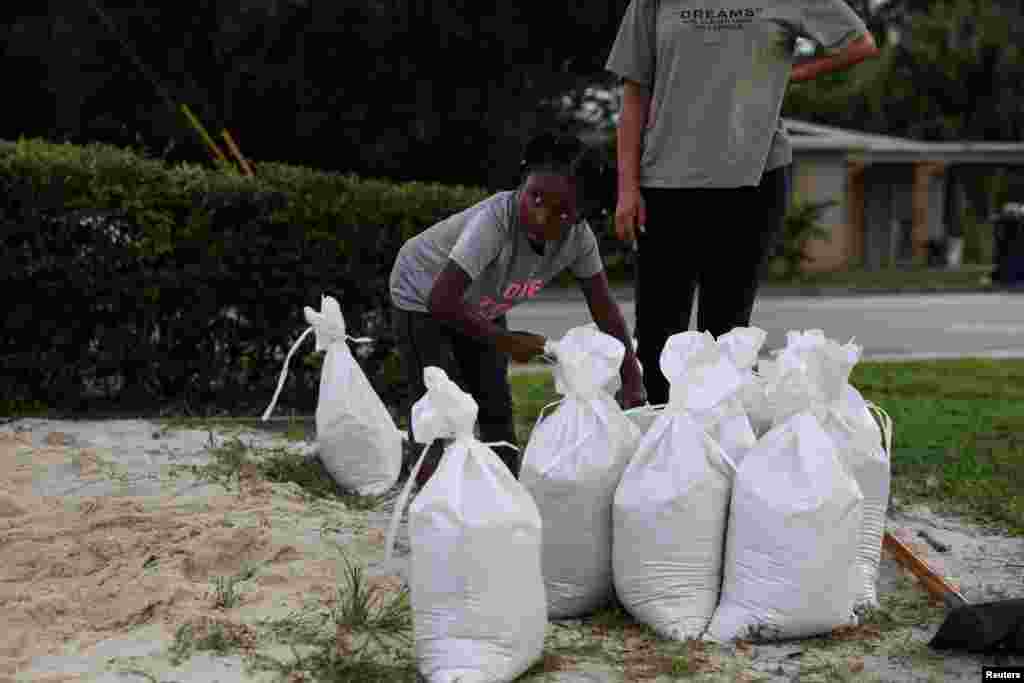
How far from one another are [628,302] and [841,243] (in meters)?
13.4

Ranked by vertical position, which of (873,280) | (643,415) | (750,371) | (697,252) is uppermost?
(697,252)

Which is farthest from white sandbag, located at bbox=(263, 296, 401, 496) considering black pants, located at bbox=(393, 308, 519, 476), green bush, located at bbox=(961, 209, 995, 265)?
green bush, located at bbox=(961, 209, 995, 265)

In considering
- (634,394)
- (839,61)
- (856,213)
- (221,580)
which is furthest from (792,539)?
(856,213)

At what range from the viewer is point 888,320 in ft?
45.0

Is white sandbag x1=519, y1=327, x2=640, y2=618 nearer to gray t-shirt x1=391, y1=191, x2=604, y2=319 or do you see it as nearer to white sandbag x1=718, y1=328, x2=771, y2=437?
white sandbag x1=718, y1=328, x2=771, y2=437

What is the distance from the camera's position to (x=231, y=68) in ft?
47.9

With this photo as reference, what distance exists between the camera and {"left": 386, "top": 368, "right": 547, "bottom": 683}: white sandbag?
2.71 metres

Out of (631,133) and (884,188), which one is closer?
(631,133)

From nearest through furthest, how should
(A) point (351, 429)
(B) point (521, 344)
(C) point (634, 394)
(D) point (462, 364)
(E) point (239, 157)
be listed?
(B) point (521, 344) → (C) point (634, 394) → (D) point (462, 364) → (A) point (351, 429) → (E) point (239, 157)

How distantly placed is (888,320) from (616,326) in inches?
410

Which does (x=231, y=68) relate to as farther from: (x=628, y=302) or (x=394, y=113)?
(x=628, y=302)

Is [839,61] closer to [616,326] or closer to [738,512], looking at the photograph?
[616,326]

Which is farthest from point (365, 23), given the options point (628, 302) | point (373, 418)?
point (373, 418)

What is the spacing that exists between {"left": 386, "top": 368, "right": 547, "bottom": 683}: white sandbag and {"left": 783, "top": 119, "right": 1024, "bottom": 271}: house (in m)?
23.2
